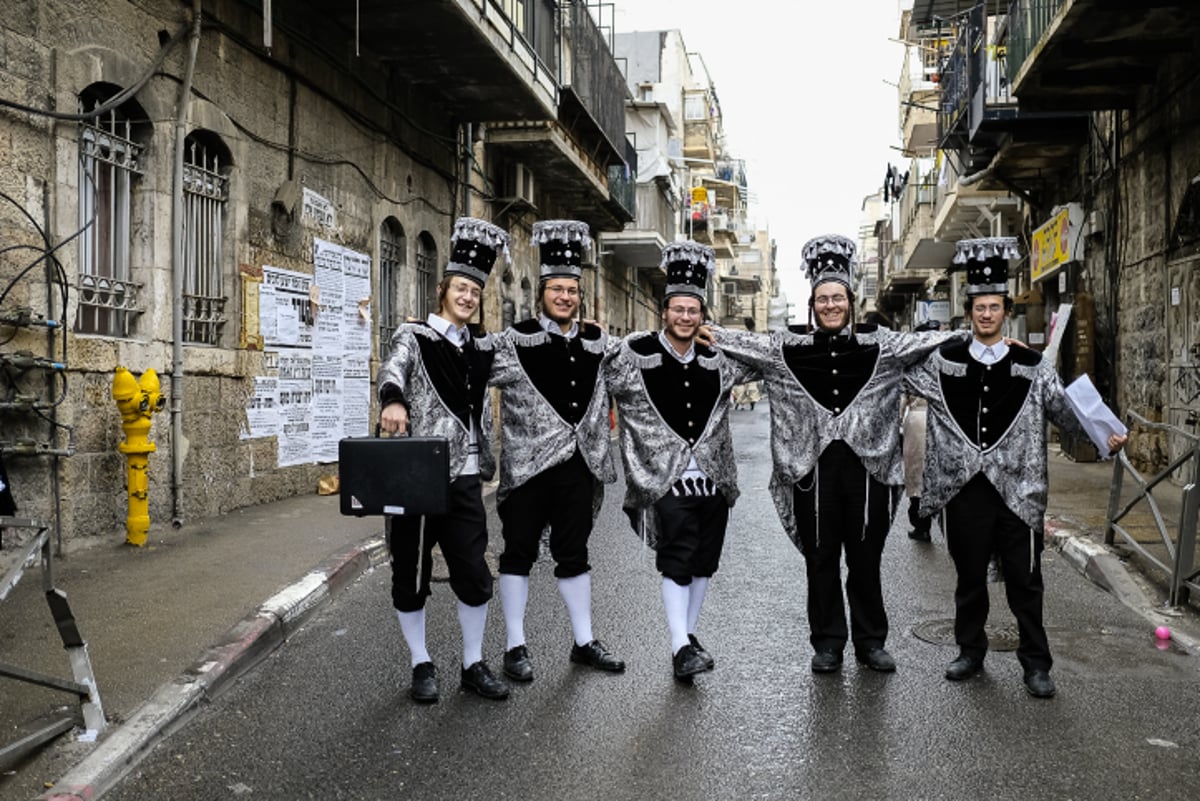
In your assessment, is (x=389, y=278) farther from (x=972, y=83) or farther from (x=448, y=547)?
(x=448, y=547)

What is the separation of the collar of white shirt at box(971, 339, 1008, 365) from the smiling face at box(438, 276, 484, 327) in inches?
90.0

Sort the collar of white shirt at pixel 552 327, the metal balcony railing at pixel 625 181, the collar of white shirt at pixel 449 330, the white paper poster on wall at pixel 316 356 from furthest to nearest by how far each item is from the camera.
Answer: the metal balcony railing at pixel 625 181
the white paper poster on wall at pixel 316 356
the collar of white shirt at pixel 552 327
the collar of white shirt at pixel 449 330

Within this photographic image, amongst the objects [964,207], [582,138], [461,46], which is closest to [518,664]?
[461,46]

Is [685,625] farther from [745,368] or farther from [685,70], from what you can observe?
[685,70]

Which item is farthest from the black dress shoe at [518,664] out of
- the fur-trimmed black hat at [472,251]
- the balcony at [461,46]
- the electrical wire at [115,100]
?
the balcony at [461,46]

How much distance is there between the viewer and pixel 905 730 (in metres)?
4.18

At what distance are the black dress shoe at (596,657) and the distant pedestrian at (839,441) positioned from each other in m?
0.92

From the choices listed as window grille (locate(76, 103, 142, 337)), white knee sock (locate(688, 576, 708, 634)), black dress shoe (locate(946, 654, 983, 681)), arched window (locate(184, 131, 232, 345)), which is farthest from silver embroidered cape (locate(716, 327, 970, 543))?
arched window (locate(184, 131, 232, 345))

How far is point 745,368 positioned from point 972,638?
5.29ft

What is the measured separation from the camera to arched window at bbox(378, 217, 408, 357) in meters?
13.7

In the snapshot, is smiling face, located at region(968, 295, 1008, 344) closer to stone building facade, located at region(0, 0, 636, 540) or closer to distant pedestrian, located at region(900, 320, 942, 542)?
distant pedestrian, located at region(900, 320, 942, 542)

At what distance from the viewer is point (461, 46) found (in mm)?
12625

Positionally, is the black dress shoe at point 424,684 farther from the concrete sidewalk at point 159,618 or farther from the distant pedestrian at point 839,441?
the distant pedestrian at point 839,441

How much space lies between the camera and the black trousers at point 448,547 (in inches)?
185
